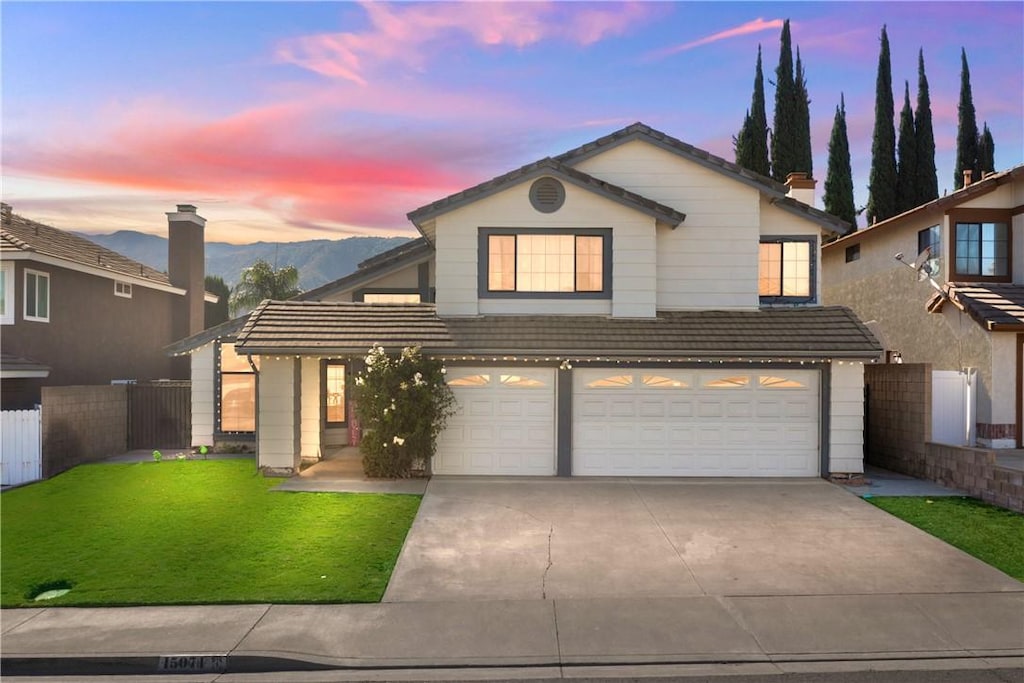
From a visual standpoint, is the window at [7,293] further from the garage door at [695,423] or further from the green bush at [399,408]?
the garage door at [695,423]

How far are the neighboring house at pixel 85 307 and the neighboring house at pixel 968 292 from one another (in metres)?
22.2

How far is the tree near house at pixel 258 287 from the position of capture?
52281 millimetres

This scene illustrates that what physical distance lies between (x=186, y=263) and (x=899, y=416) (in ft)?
78.6

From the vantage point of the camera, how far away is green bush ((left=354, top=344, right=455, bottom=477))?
1284cm

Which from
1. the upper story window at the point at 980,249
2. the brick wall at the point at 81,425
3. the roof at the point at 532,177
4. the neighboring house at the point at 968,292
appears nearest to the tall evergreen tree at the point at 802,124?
the neighboring house at the point at 968,292

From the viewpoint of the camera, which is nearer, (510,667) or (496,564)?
(510,667)

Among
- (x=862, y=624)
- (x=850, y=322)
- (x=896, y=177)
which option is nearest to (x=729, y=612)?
(x=862, y=624)

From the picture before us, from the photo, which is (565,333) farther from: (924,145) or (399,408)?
(924,145)

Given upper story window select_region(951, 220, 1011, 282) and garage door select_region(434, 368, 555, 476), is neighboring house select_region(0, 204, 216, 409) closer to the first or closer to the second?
garage door select_region(434, 368, 555, 476)

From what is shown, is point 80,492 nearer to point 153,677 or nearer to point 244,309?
point 153,677

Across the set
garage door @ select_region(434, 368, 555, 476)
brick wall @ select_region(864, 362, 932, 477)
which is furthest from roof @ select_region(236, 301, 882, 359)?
brick wall @ select_region(864, 362, 932, 477)

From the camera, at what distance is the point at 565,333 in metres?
13.8

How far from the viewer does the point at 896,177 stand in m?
33.9

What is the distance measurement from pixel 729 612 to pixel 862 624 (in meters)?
1.34
